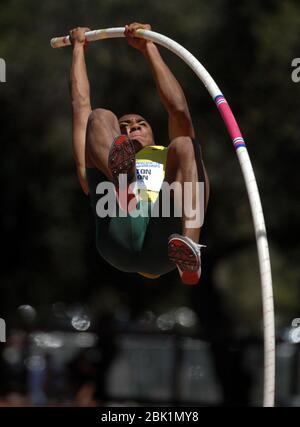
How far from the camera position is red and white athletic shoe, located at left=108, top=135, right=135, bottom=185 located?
7328mm

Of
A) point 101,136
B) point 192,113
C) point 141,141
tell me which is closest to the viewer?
point 101,136

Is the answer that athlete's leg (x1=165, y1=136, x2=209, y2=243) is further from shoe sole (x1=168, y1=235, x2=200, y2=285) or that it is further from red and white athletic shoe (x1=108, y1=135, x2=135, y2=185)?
red and white athletic shoe (x1=108, y1=135, x2=135, y2=185)

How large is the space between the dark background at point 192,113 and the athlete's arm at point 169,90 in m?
7.51

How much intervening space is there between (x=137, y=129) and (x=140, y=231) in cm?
92

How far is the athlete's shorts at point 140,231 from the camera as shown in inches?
302

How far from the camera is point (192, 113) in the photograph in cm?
1662

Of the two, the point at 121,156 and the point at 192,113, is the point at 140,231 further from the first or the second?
the point at 192,113

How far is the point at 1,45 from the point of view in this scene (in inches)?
639

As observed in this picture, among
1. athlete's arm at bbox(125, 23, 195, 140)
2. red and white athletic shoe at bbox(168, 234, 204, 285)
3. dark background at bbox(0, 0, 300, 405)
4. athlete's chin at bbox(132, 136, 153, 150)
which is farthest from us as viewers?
dark background at bbox(0, 0, 300, 405)

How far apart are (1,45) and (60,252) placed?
431 cm

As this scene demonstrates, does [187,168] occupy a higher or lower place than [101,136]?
lower

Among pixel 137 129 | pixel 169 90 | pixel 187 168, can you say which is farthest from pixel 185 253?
pixel 137 129

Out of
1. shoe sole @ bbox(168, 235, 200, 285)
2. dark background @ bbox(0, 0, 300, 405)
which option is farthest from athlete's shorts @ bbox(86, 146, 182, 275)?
dark background @ bbox(0, 0, 300, 405)
